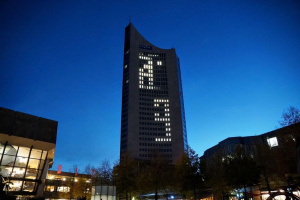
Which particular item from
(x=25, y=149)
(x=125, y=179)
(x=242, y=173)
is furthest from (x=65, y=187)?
(x=242, y=173)

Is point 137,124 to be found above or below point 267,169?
above

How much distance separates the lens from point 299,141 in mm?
10945

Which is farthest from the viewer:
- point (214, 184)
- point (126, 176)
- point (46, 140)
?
point (126, 176)

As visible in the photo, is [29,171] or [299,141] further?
[29,171]

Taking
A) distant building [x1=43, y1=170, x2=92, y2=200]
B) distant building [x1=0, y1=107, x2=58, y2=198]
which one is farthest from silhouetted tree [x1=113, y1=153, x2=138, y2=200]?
distant building [x1=43, y1=170, x2=92, y2=200]

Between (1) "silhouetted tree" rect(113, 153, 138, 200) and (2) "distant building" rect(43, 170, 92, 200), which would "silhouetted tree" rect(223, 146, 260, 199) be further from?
(2) "distant building" rect(43, 170, 92, 200)

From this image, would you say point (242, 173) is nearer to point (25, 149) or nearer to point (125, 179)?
point (125, 179)

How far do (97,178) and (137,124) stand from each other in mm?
127936

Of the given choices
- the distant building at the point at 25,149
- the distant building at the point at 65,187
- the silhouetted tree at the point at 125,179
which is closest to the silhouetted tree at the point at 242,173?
the silhouetted tree at the point at 125,179

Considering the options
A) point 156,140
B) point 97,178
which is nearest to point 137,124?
point 156,140

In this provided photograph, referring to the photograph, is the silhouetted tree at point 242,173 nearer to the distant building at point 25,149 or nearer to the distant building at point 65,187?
the distant building at point 25,149

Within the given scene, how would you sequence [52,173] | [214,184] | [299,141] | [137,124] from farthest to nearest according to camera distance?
1. [137,124]
2. [52,173]
3. [214,184]
4. [299,141]

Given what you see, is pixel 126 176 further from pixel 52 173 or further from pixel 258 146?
pixel 52 173

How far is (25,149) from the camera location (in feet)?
114
